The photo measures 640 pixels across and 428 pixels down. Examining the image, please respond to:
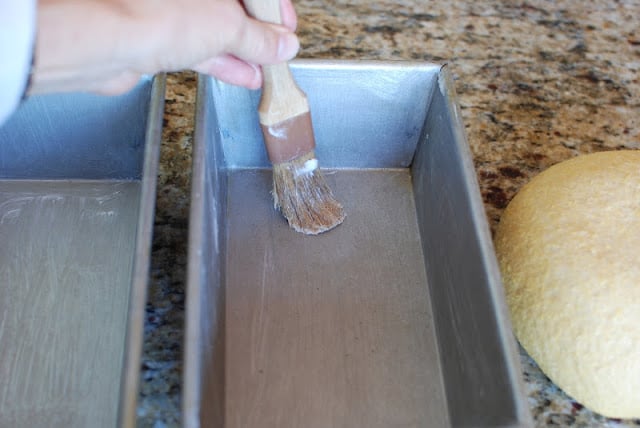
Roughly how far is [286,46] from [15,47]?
31cm

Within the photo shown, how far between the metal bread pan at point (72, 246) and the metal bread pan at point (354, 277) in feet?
0.41

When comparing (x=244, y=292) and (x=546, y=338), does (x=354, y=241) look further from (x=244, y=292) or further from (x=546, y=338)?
(x=546, y=338)

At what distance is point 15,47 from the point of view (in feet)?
1.61

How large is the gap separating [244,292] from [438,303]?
0.90 ft

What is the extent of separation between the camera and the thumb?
26.3 inches

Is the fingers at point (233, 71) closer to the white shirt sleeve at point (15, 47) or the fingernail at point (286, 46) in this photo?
the fingernail at point (286, 46)

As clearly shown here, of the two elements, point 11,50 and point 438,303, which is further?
point 438,303

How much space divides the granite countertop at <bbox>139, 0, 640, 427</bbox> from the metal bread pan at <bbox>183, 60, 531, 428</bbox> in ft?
0.26

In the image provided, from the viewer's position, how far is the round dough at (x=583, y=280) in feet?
2.11

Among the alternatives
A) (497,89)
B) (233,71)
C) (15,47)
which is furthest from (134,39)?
(497,89)

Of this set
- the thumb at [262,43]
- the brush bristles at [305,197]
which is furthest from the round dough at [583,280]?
the thumb at [262,43]

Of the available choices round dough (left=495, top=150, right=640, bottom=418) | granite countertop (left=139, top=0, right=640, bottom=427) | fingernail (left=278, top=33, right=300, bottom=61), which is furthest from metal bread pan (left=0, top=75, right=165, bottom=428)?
round dough (left=495, top=150, right=640, bottom=418)

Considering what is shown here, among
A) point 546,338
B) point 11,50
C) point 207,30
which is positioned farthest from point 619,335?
point 11,50

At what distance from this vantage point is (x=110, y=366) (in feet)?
2.44
